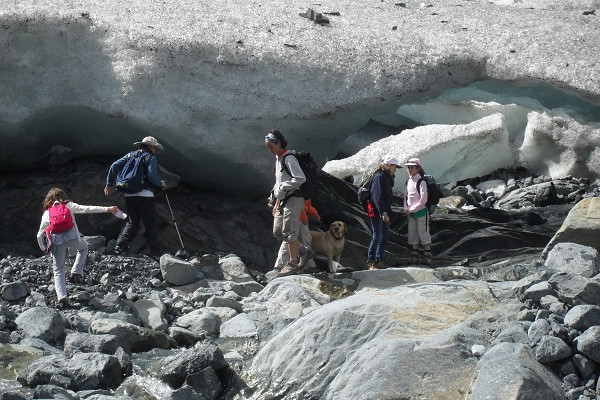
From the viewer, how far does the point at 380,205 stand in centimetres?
1238

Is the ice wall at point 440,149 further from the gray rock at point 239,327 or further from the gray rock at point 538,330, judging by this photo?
the gray rock at point 538,330

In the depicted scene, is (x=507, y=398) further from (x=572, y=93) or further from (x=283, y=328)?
(x=572, y=93)

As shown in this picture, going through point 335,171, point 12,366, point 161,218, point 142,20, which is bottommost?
point 335,171

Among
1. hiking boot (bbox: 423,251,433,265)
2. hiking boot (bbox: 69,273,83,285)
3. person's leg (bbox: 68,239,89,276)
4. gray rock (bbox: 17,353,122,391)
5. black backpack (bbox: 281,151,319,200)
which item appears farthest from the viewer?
hiking boot (bbox: 423,251,433,265)

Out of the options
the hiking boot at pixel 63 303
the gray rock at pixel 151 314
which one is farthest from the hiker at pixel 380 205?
the hiking boot at pixel 63 303

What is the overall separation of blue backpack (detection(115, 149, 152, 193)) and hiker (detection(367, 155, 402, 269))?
288 centimetres

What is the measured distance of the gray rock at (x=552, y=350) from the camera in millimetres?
7371

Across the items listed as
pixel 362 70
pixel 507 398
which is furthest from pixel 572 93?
pixel 507 398

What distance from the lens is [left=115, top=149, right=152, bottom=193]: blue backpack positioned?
1266cm

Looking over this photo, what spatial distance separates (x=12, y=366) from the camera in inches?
344

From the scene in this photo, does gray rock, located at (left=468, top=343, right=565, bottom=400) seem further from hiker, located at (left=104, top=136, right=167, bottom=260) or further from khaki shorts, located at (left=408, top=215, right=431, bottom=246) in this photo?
hiker, located at (left=104, top=136, right=167, bottom=260)

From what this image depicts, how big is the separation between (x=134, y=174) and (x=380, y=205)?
3.11 metres

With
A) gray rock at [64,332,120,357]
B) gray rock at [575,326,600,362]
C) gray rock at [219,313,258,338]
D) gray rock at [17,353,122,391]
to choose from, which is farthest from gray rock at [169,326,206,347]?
gray rock at [575,326,600,362]

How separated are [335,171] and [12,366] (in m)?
11.3
